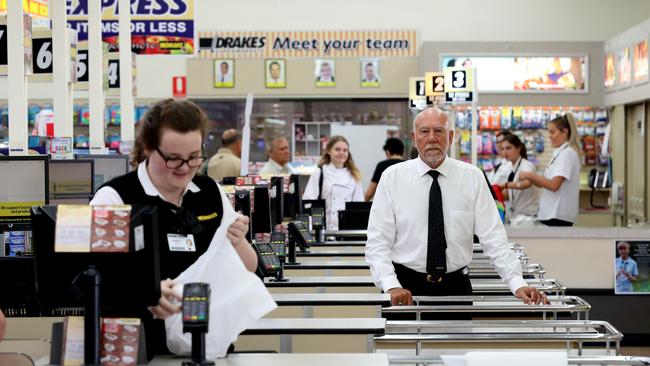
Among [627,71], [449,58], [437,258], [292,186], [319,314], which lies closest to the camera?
[437,258]

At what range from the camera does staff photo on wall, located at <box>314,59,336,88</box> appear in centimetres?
1451

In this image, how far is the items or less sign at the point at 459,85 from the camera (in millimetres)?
10477

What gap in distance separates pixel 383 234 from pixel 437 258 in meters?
0.28

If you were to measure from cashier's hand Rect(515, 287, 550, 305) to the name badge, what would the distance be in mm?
1817

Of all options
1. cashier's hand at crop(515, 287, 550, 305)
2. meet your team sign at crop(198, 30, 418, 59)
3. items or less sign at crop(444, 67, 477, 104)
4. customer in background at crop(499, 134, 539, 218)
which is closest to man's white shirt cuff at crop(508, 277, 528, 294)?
cashier's hand at crop(515, 287, 550, 305)

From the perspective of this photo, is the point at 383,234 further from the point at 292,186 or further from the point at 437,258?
the point at 292,186

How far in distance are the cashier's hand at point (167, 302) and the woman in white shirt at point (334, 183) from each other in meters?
7.11

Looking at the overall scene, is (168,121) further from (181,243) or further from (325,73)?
(325,73)

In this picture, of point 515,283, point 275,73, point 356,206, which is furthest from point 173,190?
point 275,73

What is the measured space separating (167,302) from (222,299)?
0.23 meters

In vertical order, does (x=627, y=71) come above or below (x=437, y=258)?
above

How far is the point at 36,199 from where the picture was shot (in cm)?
600

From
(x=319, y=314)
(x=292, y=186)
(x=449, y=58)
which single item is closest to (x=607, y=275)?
(x=292, y=186)

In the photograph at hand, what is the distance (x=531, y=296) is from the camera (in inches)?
182
